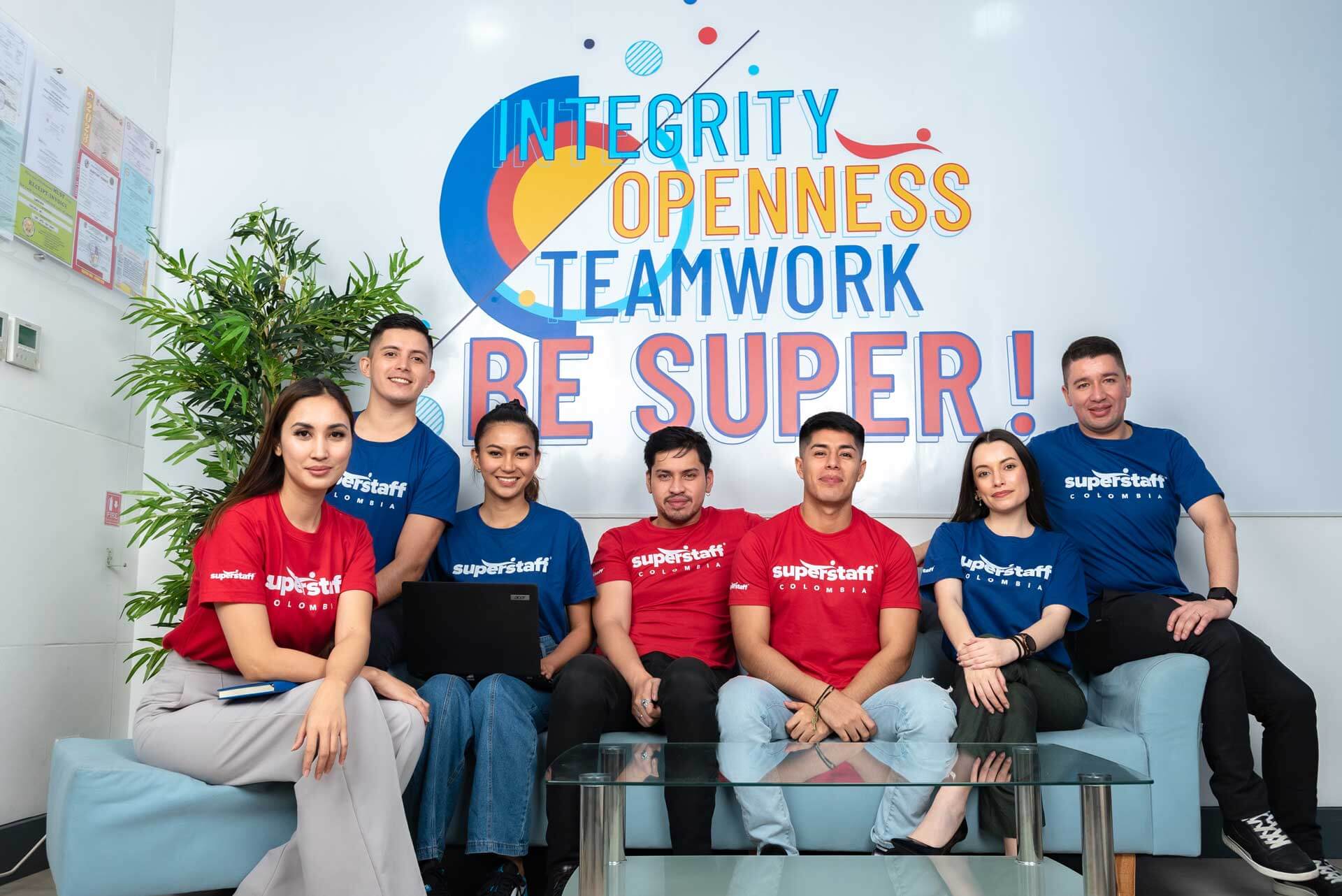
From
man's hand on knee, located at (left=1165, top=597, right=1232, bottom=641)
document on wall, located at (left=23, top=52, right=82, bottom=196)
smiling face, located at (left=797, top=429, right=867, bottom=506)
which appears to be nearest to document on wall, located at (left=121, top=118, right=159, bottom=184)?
document on wall, located at (left=23, top=52, right=82, bottom=196)

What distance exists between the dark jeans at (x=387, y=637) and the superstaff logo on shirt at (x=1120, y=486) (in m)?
1.83

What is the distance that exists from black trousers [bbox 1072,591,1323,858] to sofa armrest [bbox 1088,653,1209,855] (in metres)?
0.11

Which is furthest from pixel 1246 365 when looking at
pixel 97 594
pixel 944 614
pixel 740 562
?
pixel 97 594

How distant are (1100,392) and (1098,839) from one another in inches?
59.5

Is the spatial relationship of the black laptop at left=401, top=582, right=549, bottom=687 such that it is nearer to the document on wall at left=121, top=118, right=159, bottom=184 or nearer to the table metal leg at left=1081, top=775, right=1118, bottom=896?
the table metal leg at left=1081, top=775, right=1118, bottom=896

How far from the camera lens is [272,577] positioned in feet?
6.62

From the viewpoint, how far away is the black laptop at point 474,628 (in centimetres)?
236

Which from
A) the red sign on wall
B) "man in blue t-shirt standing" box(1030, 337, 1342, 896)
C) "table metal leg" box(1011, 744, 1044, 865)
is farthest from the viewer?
the red sign on wall

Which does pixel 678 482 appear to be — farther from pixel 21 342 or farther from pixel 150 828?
pixel 21 342

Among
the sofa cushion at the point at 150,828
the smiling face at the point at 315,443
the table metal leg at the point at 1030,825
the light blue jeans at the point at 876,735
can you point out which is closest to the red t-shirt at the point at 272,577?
the smiling face at the point at 315,443

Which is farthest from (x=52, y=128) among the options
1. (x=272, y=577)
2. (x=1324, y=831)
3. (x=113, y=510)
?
(x=1324, y=831)

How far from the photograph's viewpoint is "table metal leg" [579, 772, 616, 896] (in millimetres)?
1598

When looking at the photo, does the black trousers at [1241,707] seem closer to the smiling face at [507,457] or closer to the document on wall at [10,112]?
the smiling face at [507,457]

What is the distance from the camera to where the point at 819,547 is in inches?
104
